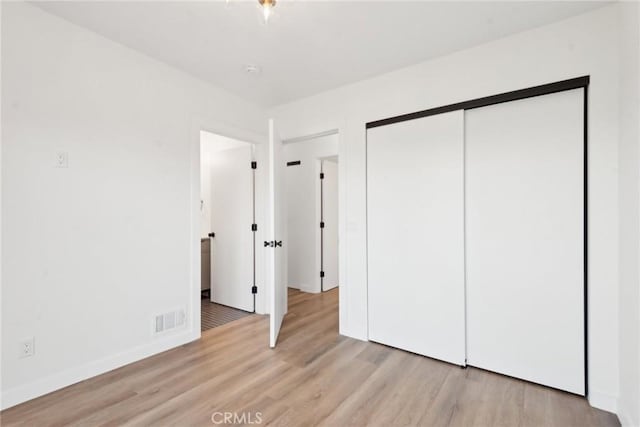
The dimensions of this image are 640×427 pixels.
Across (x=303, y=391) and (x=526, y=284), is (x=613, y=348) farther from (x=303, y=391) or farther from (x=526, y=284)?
(x=303, y=391)

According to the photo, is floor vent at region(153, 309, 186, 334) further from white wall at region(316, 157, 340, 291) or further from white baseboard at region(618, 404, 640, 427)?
white baseboard at region(618, 404, 640, 427)

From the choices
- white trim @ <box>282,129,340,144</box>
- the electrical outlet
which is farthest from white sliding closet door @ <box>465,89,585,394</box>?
the electrical outlet

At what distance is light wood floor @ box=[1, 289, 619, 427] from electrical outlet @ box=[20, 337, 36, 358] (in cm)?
30

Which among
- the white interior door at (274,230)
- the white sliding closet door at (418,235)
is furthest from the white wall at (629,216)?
the white interior door at (274,230)

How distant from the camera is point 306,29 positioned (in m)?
2.19

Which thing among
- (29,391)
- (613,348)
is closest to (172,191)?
(29,391)

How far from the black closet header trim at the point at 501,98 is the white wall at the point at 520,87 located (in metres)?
0.04

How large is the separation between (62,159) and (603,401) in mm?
3891

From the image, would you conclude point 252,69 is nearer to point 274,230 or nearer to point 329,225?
point 274,230

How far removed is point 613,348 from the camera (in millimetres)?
1880

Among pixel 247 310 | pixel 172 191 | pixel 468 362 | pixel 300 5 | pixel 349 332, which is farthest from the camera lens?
pixel 247 310

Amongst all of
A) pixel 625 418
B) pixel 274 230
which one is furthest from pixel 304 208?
pixel 625 418

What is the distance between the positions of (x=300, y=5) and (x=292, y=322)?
9.75 ft

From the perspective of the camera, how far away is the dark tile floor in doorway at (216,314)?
3.39 meters
